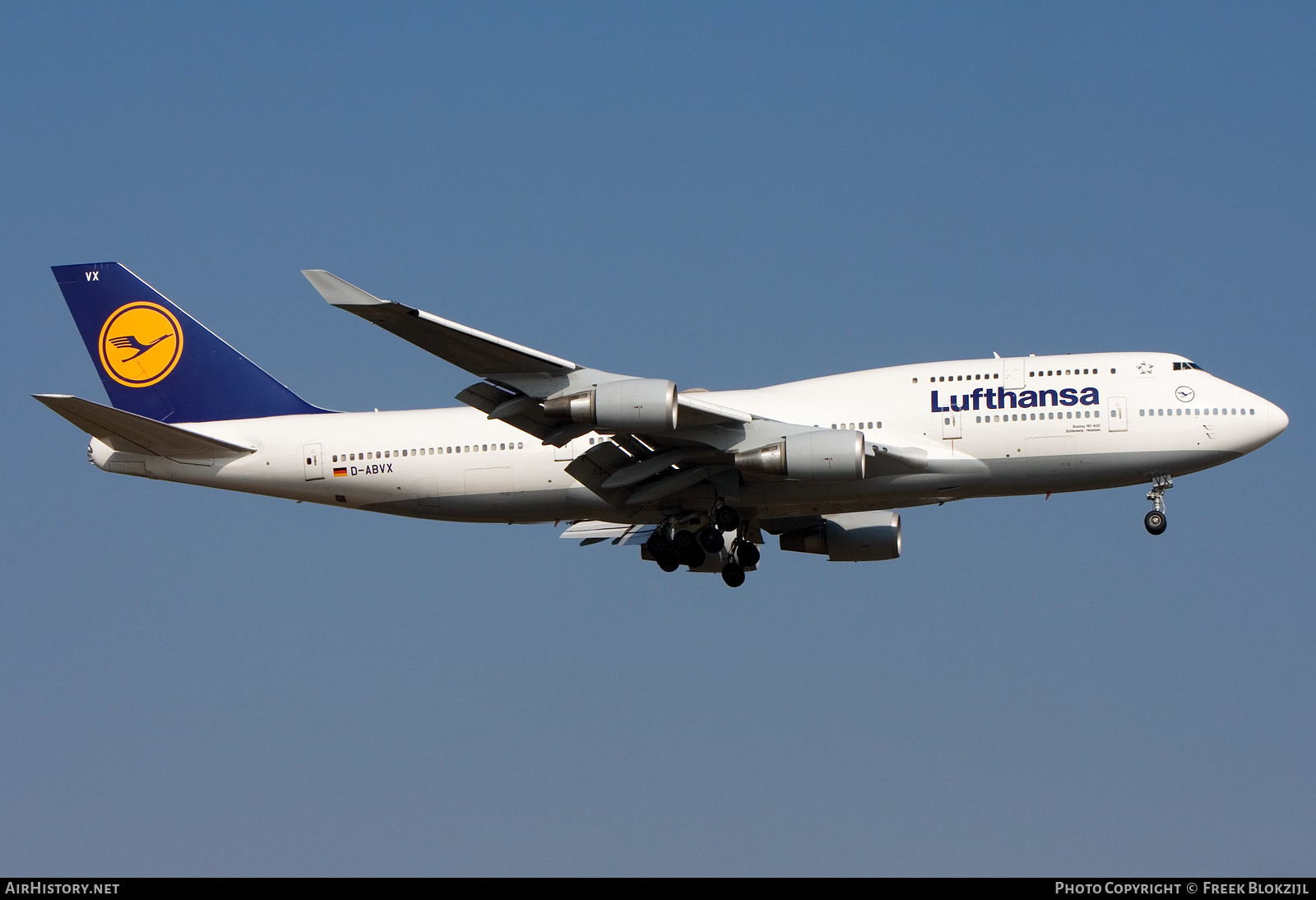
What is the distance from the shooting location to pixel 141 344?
38312mm

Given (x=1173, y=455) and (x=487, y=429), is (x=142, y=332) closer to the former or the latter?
(x=487, y=429)

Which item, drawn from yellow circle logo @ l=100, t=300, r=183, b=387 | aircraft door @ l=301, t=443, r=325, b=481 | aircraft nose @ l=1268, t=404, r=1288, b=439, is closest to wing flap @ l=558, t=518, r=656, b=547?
aircraft door @ l=301, t=443, r=325, b=481

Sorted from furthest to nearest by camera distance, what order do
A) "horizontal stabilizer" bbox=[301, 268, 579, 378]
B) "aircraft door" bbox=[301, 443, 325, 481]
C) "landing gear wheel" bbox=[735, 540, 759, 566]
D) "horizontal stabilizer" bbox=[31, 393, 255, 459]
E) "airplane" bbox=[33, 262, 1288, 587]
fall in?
"landing gear wheel" bbox=[735, 540, 759, 566], "aircraft door" bbox=[301, 443, 325, 481], "horizontal stabilizer" bbox=[31, 393, 255, 459], "airplane" bbox=[33, 262, 1288, 587], "horizontal stabilizer" bbox=[301, 268, 579, 378]

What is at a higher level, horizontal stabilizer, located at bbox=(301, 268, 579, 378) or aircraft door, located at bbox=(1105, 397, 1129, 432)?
horizontal stabilizer, located at bbox=(301, 268, 579, 378)

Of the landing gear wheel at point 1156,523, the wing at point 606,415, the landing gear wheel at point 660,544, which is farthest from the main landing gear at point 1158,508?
the landing gear wheel at point 660,544

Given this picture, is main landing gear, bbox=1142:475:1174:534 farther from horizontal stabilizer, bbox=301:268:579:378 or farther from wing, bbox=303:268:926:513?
horizontal stabilizer, bbox=301:268:579:378

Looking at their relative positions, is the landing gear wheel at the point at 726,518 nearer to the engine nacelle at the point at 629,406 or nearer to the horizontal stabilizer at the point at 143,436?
the engine nacelle at the point at 629,406

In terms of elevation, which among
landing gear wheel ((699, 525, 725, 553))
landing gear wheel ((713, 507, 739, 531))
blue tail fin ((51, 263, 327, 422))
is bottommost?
landing gear wheel ((699, 525, 725, 553))

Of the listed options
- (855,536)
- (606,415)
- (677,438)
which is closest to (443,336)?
(606,415)

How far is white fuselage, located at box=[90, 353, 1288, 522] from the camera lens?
3262 centimetres

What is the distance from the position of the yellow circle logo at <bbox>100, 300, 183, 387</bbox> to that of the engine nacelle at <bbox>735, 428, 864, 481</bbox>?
1622 cm

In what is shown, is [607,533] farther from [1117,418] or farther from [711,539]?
[1117,418]

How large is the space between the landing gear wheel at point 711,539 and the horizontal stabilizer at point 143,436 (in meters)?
11.1

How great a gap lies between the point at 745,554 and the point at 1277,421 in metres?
12.6
